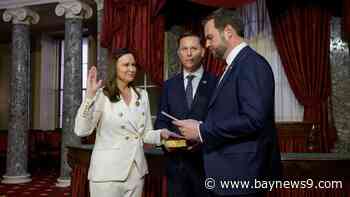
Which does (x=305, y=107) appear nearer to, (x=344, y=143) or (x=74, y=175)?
(x=344, y=143)

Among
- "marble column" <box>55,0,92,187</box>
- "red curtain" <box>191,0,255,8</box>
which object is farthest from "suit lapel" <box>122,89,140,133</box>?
"marble column" <box>55,0,92,187</box>

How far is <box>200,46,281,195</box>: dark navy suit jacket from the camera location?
1.69m

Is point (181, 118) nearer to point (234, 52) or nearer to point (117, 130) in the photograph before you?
point (117, 130)

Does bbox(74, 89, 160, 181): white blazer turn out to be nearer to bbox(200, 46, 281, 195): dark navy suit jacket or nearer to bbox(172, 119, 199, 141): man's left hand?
bbox(172, 119, 199, 141): man's left hand

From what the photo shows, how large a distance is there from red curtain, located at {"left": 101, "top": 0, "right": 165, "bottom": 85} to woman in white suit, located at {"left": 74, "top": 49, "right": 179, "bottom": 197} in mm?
3411

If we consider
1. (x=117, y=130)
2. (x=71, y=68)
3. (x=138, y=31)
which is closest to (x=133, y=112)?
(x=117, y=130)

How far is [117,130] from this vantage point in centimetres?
229

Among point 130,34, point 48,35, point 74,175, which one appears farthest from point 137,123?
point 48,35

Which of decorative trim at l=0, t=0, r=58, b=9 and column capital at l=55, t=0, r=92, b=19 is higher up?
decorative trim at l=0, t=0, r=58, b=9

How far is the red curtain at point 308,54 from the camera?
17.8 ft

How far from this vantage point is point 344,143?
5.33 meters

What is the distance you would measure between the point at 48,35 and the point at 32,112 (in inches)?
90.3

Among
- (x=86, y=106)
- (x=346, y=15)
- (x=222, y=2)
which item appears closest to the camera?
(x=86, y=106)

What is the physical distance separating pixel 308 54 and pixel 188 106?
3.77 meters
